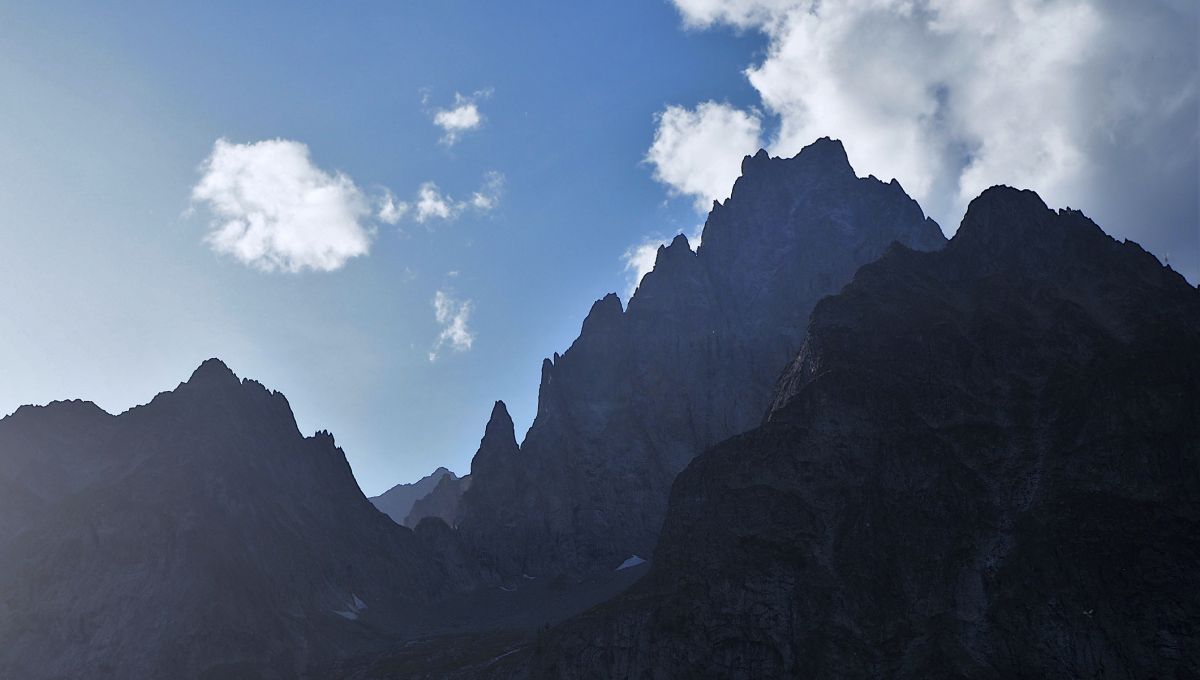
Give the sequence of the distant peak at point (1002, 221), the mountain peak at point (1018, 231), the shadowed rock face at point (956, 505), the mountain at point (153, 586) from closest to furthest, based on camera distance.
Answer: the shadowed rock face at point (956, 505) → the mountain peak at point (1018, 231) → the distant peak at point (1002, 221) → the mountain at point (153, 586)

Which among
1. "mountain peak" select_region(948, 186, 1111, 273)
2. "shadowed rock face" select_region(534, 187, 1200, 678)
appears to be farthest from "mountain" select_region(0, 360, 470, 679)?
"mountain peak" select_region(948, 186, 1111, 273)

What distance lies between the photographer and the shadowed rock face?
8938cm

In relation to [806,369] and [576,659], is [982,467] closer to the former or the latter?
[806,369]

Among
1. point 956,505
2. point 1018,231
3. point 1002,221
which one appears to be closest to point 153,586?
point 956,505

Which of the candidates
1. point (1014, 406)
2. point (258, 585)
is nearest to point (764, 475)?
point (1014, 406)

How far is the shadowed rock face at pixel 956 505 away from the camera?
8938 centimetres

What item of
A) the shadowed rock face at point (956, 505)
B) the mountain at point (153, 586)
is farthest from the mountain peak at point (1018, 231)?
the mountain at point (153, 586)

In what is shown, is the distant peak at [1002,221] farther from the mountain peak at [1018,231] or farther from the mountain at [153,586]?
the mountain at [153,586]

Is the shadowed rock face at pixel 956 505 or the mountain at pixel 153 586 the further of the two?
the mountain at pixel 153 586

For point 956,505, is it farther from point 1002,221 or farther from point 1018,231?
point 1002,221

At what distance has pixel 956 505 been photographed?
106 m

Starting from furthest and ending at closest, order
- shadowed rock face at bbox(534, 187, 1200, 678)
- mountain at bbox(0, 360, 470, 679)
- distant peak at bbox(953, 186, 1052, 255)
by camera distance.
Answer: mountain at bbox(0, 360, 470, 679), distant peak at bbox(953, 186, 1052, 255), shadowed rock face at bbox(534, 187, 1200, 678)

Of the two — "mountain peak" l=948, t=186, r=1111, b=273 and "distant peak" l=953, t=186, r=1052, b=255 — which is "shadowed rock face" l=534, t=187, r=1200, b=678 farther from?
"distant peak" l=953, t=186, r=1052, b=255

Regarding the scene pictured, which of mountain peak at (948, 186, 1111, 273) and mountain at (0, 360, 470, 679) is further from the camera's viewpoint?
mountain at (0, 360, 470, 679)
